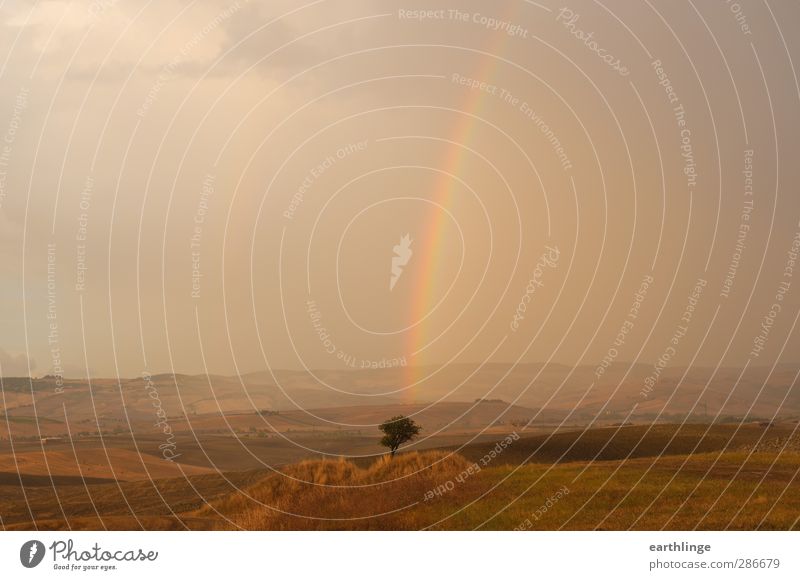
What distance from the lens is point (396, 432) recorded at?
155 feet
